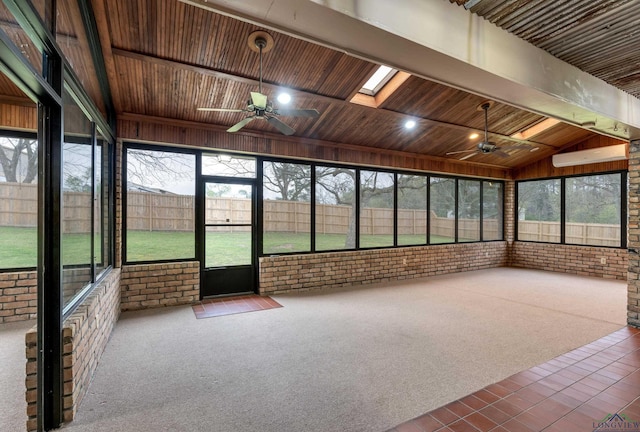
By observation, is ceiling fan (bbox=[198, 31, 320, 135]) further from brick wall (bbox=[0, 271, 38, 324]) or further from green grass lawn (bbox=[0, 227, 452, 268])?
brick wall (bbox=[0, 271, 38, 324])

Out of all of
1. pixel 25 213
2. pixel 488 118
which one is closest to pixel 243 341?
pixel 25 213

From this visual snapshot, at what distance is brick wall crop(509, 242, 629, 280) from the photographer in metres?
7.03

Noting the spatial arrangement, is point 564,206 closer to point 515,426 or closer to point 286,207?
point 286,207

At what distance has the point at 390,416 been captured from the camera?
2.22 m

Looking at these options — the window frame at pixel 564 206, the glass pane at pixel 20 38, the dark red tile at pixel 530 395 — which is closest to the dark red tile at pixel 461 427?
Answer: the dark red tile at pixel 530 395

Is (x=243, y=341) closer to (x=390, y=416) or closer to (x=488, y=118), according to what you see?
(x=390, y=416)

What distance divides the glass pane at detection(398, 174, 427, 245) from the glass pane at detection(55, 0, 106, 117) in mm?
5812

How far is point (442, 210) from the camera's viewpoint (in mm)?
7867

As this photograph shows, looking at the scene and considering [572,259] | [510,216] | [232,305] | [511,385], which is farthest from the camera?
[510,216]

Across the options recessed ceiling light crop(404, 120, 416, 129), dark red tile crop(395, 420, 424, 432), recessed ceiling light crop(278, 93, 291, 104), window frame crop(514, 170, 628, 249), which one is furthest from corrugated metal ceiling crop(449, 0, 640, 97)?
window frame crop(514, 170, 628, 249)

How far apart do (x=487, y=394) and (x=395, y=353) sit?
0.93 m

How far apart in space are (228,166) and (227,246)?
1.38 m

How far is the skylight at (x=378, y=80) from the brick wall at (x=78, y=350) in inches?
171

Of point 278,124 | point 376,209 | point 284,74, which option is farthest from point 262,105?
point 376,209
